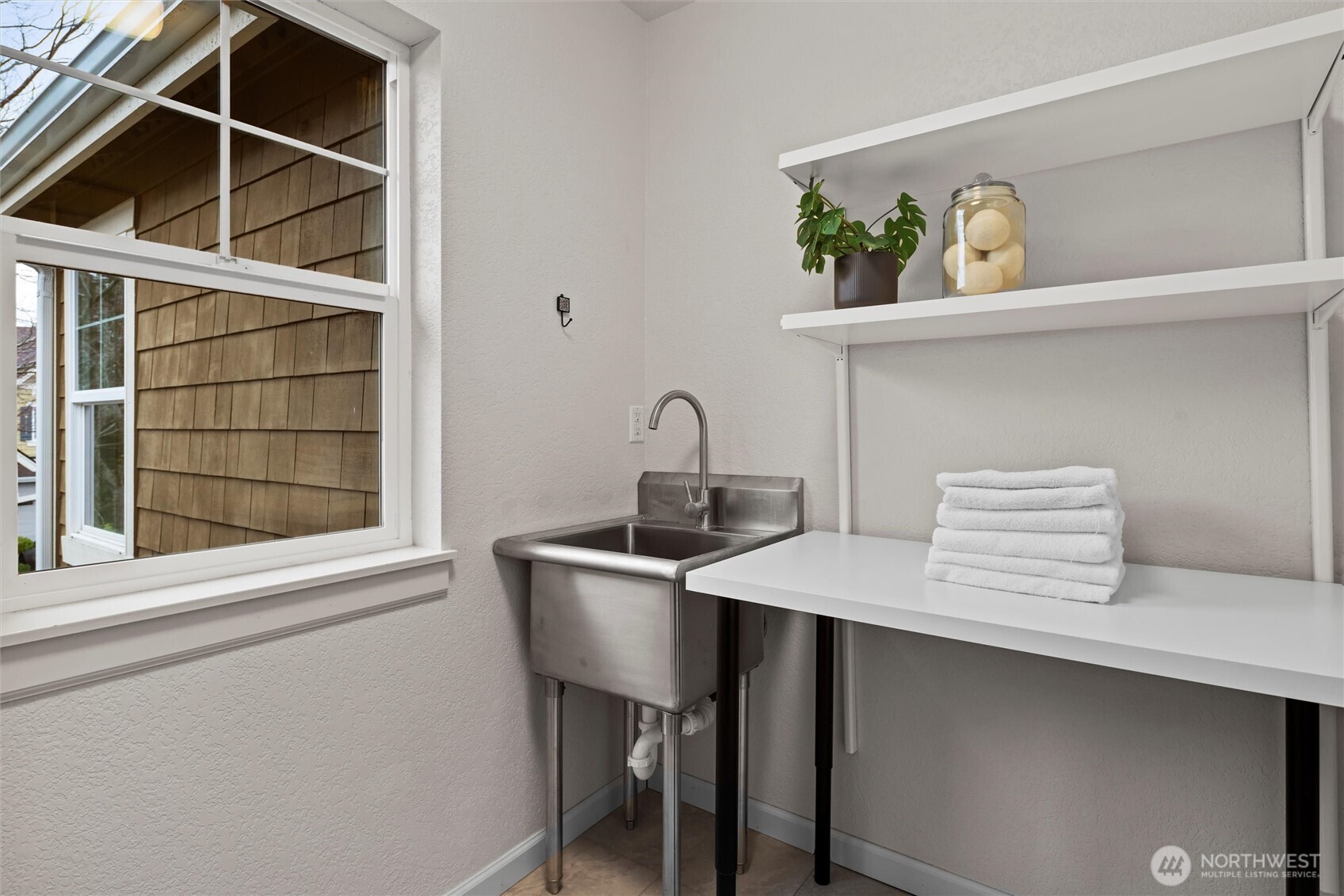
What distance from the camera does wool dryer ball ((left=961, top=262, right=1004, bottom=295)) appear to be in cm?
129

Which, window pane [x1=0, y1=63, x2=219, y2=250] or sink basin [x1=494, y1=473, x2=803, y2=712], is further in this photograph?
sink basin [x1=494, y1=473, x2=803, y2=712]

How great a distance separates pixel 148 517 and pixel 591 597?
823mm

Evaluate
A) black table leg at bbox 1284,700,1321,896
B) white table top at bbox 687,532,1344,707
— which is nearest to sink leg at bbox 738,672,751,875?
white table top at bbox 687,532,1344,707

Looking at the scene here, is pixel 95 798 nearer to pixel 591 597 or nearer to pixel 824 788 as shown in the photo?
pixel 591 597

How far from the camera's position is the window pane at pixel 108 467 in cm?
113

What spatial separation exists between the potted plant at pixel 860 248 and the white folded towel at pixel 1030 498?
46 centimetres

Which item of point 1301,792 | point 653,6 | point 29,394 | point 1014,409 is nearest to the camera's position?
point 1301,792

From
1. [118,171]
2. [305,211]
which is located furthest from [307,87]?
[118,171]

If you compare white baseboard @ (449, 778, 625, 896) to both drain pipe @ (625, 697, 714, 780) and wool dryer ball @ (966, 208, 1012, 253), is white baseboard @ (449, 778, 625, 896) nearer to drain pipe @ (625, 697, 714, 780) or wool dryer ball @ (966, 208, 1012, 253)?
drain pipe @ (625, 697, 714, 780)

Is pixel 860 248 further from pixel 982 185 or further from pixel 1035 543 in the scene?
pixel 1035 543

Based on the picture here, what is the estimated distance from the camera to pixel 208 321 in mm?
1250

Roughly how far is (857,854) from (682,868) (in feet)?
1.45

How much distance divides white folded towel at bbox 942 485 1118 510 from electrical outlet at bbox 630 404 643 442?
106 cm

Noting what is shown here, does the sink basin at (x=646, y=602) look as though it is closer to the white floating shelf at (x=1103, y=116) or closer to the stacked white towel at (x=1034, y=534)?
the stacked white towel at (x=1034, y=534)
